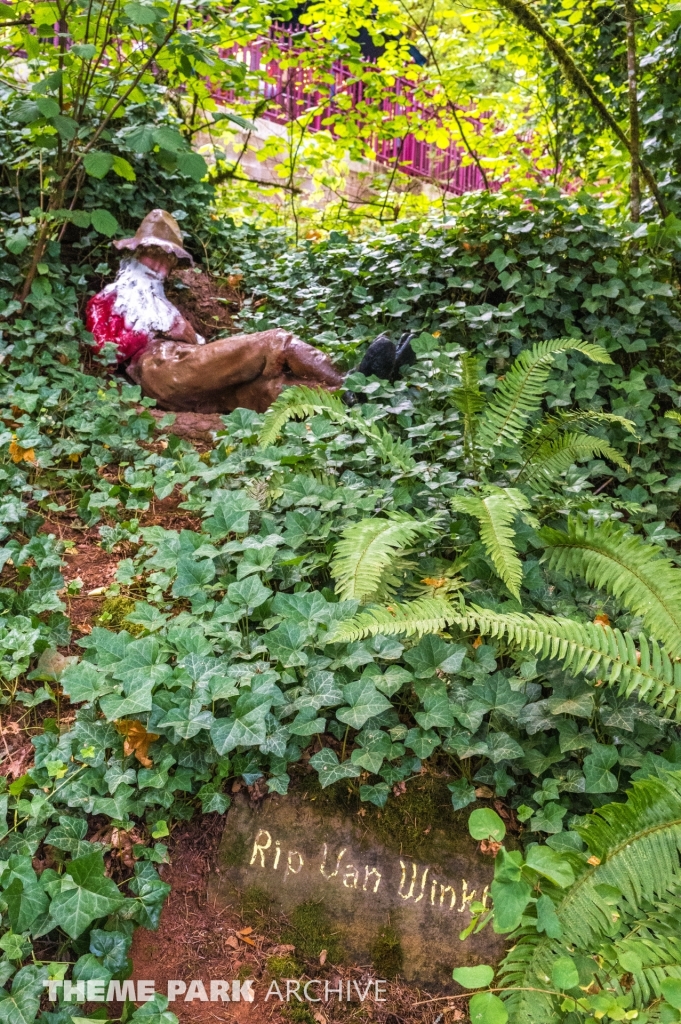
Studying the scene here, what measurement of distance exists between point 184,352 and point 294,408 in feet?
5.29

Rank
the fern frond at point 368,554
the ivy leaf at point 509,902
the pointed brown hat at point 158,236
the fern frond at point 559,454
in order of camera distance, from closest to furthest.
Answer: the ivy leaf at point 509,902 → the fern frond at point 368,554 → the fern frond at point 559,454 → the pointed brown hat at point 158,236

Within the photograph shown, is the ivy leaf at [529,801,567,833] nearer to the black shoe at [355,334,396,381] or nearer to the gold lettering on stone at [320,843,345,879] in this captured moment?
the gold lettering on stone at [320,843,345,879]

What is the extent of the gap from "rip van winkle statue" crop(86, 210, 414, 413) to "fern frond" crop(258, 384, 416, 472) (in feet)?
2.20

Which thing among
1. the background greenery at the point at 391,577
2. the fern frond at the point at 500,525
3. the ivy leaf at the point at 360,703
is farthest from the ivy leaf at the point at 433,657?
the fern frond at the point at 500,525

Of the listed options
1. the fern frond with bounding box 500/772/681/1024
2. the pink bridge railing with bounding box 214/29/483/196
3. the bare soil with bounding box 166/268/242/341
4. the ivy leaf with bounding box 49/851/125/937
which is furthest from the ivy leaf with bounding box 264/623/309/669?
the pink bridge railing with bounding box 214/29/483/196

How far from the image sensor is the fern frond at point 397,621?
6.96 ft

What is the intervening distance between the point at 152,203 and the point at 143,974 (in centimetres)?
573

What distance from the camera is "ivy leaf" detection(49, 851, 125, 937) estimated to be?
1.77 m

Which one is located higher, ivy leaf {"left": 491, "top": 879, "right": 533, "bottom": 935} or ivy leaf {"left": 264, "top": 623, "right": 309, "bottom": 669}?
ivy leaf {"left": 264, "top": 623, "right": 309, "bottom": 669}

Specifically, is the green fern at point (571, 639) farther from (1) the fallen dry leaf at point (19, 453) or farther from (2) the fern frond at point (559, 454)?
(1) the fallen dry leaf at point (19, 453)

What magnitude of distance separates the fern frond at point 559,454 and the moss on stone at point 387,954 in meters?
1.92

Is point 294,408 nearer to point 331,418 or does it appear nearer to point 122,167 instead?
point 331,418

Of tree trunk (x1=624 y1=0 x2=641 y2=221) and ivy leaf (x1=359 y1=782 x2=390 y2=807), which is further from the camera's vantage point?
tree trunk (x1=624 y1=0 x2=641 y2=221)

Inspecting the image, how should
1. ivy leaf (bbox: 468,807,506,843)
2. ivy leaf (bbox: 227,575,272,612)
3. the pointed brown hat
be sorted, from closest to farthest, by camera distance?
ivy leaf (bbox: 468,807,506,843), ivy leaf (bbox: 227,575,272,612), the pointed brown hat
